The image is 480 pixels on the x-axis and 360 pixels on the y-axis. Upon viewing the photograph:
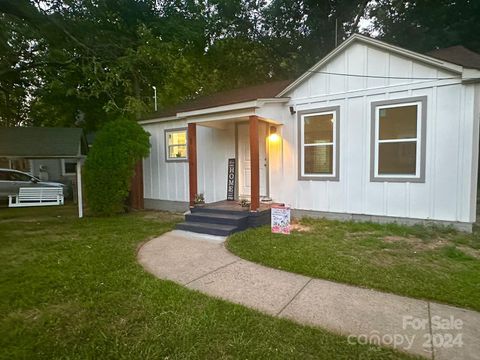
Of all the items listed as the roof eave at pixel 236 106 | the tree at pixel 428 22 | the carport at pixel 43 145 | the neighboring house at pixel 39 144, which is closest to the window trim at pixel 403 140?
the roof eave at pixel 236 106

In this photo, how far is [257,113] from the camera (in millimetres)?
6566

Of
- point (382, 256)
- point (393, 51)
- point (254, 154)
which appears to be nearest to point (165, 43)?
point (254, 154)

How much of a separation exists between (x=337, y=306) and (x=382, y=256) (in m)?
1.89

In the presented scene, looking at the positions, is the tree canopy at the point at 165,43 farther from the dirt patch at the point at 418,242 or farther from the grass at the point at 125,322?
the dirt patch at the point at 418,242

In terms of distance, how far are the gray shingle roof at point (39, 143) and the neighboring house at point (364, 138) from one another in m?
4.16

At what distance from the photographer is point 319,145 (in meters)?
6.97

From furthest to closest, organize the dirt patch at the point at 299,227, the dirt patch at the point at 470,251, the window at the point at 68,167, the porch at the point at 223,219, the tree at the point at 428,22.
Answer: the window at the point at 68,167, the tree at the point at 428,22, the dirt patch at the point at 299,227, the porch at the point at 223,219, the dirt patch at the point at 470,251

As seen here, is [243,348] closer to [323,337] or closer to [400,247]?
[323,337]

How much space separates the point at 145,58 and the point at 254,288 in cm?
841

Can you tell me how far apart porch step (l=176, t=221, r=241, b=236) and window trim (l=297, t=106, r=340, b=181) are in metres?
2.39

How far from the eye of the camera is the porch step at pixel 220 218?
611 centimetres

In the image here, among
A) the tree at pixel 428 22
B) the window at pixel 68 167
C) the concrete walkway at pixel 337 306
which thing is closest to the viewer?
the concrete walkway at pixel 337 306

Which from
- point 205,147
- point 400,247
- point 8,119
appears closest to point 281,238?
point 400,247

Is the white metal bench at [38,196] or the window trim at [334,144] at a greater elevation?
the window trim at [334,144]
